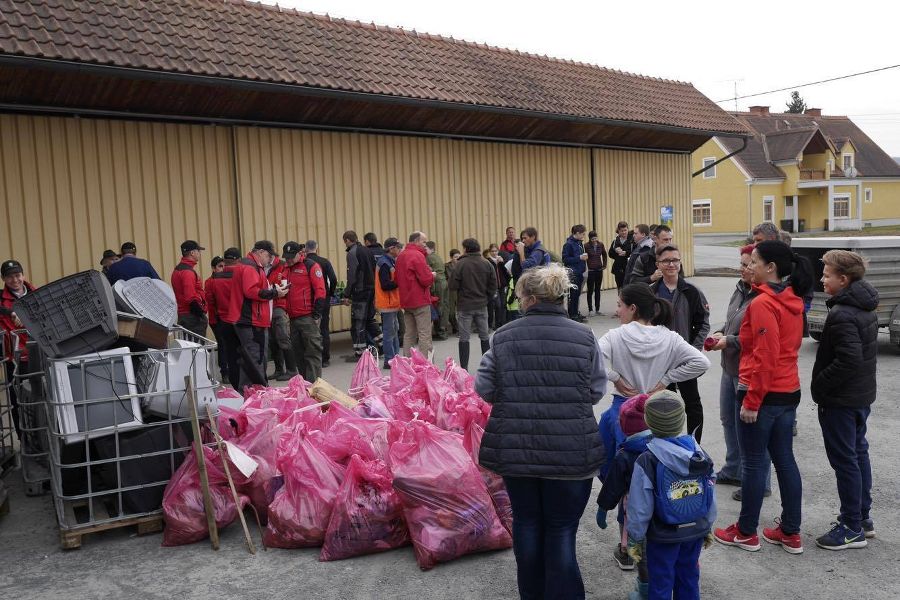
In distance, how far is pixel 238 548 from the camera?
4.98m

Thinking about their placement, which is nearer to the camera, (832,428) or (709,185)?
(832,428)

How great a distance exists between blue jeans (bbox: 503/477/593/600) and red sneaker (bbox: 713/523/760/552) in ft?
4.67

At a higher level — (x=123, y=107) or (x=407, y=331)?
(x=123, y=107)

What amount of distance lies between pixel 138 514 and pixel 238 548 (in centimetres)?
76

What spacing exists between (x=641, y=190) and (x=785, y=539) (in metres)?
15.4

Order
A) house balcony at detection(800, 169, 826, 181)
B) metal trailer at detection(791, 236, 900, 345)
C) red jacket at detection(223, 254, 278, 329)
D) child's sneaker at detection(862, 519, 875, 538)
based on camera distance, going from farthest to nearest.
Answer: house balcony at detection(800, 169, 826, 181) → metal trailer at detection(791, 236, 900, 345) → red jacket at detection(223, 254, 278, 329) → child's sneaker at detection(862, 519, 875, 538)

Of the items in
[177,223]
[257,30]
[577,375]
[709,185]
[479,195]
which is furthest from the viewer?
[709,185]

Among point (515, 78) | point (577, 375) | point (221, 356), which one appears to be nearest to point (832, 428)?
point (577, 375)

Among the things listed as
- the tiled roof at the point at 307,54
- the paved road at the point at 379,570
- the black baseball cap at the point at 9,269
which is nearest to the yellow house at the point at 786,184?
the tiled roof at the point at 307,54

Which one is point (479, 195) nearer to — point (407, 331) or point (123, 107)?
point (407, 331)

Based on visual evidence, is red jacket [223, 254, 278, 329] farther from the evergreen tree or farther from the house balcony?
the evergreen tree

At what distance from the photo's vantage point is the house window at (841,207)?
50656 millimetres

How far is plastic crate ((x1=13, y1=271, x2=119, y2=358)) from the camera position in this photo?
519cm

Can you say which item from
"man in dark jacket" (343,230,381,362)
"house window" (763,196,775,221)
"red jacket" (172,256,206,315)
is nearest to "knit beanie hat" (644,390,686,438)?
"red jacket" (172,256,206,315)
